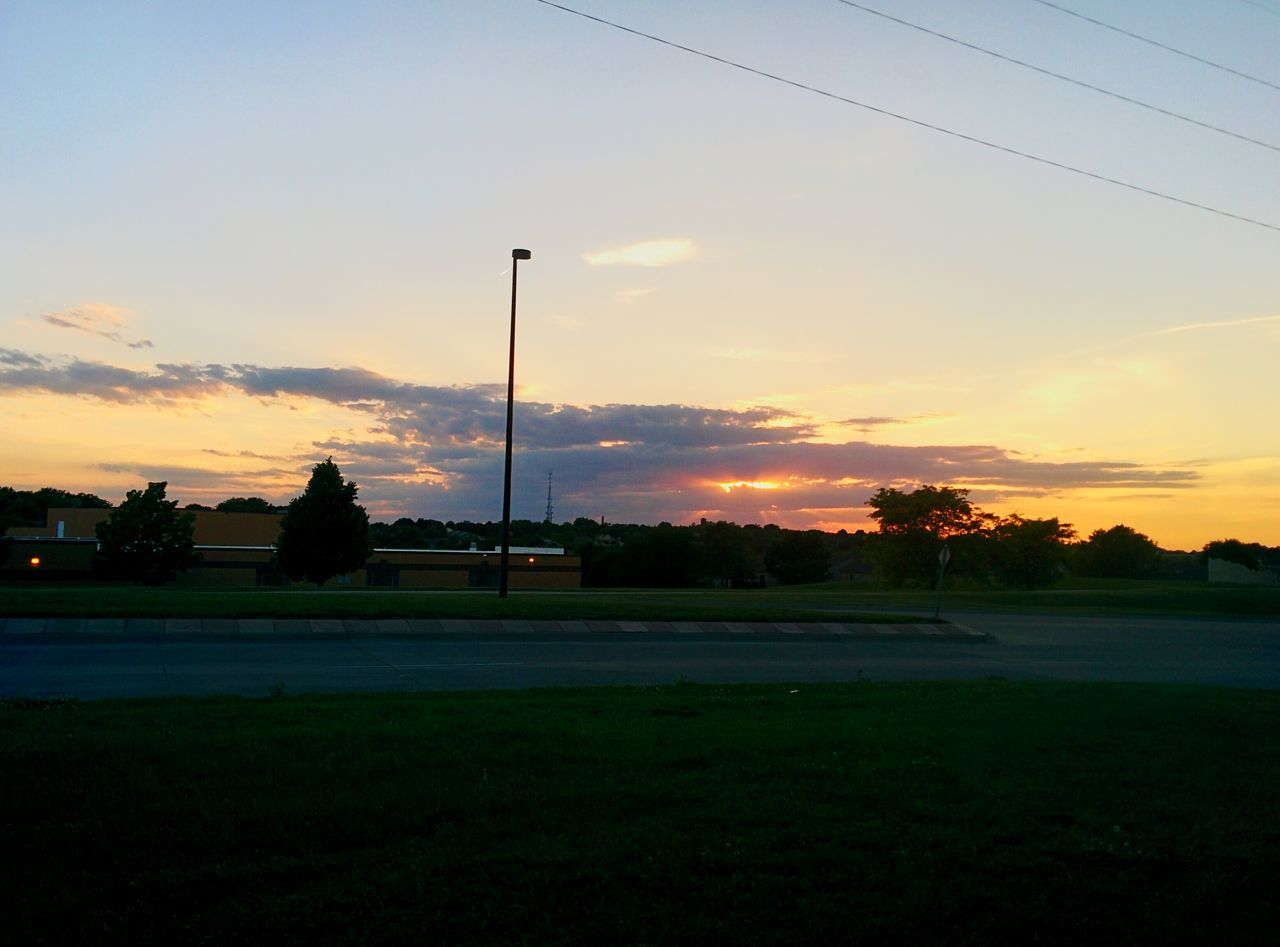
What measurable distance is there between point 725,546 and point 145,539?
59.7 metres

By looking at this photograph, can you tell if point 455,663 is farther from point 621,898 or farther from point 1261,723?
point 621,898

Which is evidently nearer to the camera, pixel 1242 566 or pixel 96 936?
pixel 96 936

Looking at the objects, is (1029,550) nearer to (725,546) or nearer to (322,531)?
(725,546)

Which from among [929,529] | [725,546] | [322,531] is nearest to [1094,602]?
[929,529]

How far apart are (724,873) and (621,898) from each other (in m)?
0.67

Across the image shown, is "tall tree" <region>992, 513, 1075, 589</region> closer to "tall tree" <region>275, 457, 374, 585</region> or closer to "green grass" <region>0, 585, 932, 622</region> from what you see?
"tall tree" <region>275, 457, 374, 585</region>

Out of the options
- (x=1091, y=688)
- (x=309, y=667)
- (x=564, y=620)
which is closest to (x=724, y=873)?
(x=1091, y=688)

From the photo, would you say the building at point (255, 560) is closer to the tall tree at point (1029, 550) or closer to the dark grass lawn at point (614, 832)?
the tall tree at point (1029, 550)

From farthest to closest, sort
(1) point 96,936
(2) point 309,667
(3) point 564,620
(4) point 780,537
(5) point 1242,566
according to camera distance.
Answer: (4) point 780,537
(5) point 1242,566
(3) point 564,620
(2) point 309,667
(1) point 96,936

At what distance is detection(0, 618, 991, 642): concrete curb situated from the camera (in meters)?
19.8

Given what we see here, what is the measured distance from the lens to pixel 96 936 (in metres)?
5.02

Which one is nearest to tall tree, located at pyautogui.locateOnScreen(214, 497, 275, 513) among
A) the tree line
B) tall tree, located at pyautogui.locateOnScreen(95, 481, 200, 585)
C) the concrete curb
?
the tree line

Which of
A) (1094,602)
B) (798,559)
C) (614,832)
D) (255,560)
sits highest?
(798,559)

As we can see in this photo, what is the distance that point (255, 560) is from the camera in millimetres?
75625
